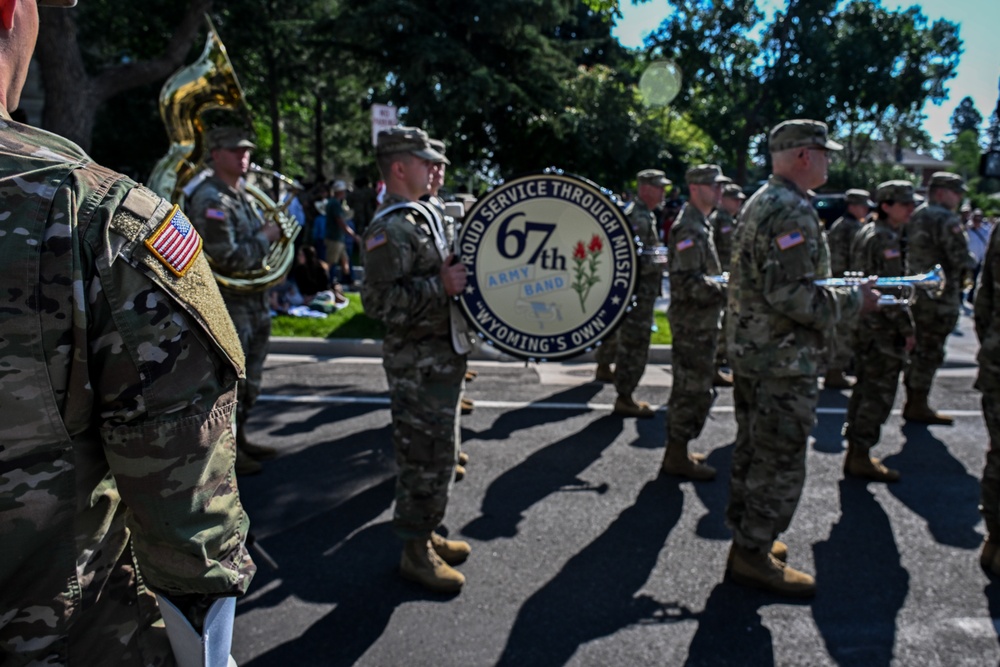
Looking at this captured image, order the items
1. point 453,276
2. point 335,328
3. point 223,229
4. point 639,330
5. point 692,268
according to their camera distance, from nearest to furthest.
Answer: point 453,276
point 223,229
point 692,268
point 639,330
point 335,328

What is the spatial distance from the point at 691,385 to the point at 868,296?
1.71 meters

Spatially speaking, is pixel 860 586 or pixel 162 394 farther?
pixel 860 586

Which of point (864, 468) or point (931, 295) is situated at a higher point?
point (931, 295)

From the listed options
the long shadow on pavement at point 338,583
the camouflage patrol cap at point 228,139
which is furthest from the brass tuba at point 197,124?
the long shadow on pavement at point 338,583

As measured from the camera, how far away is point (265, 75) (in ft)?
61.1

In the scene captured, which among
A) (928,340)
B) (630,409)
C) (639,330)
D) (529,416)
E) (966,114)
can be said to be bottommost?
(529,416)

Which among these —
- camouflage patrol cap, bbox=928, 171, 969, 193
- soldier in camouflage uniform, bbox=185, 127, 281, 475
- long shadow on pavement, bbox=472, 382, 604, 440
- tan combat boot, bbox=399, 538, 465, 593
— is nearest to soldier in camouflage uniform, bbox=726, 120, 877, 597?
tan combat boot, bbox=399, 538, 465, 593

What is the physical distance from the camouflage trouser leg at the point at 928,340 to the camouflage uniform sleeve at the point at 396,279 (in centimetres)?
505

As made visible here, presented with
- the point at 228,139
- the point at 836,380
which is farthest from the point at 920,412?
the point at 228,139

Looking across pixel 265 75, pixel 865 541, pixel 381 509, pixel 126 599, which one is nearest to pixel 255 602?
pixel 381 509

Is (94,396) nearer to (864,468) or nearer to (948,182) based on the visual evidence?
(864,468)

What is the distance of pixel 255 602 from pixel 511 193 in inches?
85.6

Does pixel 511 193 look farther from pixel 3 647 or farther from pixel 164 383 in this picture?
pixel 3 647

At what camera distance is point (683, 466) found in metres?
4.90
